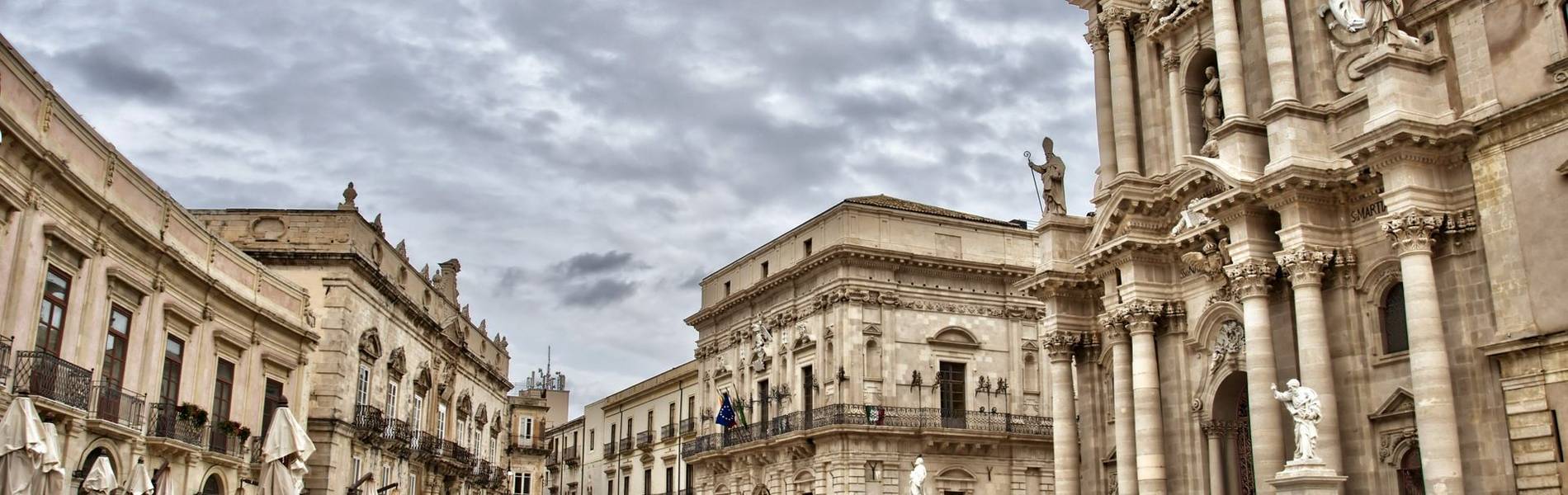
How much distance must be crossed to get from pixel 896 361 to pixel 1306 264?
1818 cm

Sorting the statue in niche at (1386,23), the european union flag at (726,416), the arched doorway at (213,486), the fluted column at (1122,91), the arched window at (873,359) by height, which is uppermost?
the fluted column at (1122,91)

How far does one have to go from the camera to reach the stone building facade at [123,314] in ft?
60.4

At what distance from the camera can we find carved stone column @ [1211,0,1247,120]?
22938mm

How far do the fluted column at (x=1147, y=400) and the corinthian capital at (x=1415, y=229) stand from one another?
18.7 ft

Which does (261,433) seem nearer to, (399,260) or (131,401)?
(131,401)

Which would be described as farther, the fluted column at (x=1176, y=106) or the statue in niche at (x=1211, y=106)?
the fluted column at (x=1176, y=106)

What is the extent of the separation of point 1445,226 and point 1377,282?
157cm

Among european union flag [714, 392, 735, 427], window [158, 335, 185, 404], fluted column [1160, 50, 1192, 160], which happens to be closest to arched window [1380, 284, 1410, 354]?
fluted column [1160, 50, 1192, 160]

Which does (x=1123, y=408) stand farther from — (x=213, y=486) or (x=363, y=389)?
(x=363, y=389)

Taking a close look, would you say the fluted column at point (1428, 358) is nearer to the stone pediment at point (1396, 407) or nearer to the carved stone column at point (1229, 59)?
the stone pediment at point (1396, 407)

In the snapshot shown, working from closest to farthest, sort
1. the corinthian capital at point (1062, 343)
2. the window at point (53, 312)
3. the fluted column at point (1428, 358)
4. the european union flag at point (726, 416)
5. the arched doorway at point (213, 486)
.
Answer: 1. the fluted column at point (1428, 358)
2. the window at point (53, 312)
3. the arched doorway at point (213, 486)
4. the corinthian capital at point (1062, 343)
5. the european union flag at point (726, 416)

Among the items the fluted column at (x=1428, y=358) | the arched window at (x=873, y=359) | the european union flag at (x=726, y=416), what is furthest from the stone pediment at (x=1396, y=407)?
the european union flag at (x=726, y=416)

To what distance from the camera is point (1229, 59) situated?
23125mm

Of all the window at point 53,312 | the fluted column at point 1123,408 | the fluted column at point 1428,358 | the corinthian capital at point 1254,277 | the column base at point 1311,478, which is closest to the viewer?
the fluted column at point 1428,358
